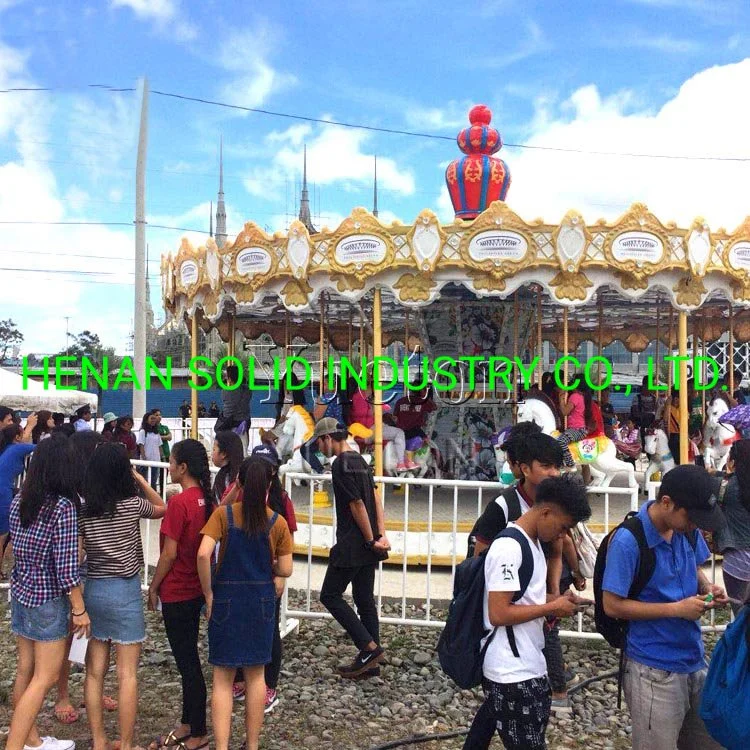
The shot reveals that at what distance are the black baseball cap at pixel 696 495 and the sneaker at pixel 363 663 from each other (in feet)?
8.65

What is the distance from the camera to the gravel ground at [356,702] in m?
3.90

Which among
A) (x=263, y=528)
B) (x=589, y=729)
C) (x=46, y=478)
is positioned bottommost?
(x=589, y=729)

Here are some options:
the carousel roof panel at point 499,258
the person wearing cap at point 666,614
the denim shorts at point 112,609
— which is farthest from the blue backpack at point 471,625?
the carousel roof panel at point 499,258

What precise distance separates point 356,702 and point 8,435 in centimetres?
348

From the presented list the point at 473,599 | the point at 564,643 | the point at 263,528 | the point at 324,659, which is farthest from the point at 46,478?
the point at 564,643

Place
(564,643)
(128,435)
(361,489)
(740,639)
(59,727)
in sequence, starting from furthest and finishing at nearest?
(128,435), (564,643), (361,489), (59,727), (740,639)

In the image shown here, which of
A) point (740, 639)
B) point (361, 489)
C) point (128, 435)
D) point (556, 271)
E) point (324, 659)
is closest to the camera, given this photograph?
point (740, 639)

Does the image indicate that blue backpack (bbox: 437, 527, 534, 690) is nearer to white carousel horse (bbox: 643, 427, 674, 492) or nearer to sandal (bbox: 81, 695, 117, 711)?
sandal (bbox: 81, 695, 117, 711)

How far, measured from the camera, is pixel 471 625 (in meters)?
2.65

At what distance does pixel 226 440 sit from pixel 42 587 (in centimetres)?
124

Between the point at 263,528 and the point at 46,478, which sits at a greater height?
the point at 46,478

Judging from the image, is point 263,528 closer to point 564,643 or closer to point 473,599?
point 473,599

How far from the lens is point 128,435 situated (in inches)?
367

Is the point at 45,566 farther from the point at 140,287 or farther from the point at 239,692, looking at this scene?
the point at 140,287
